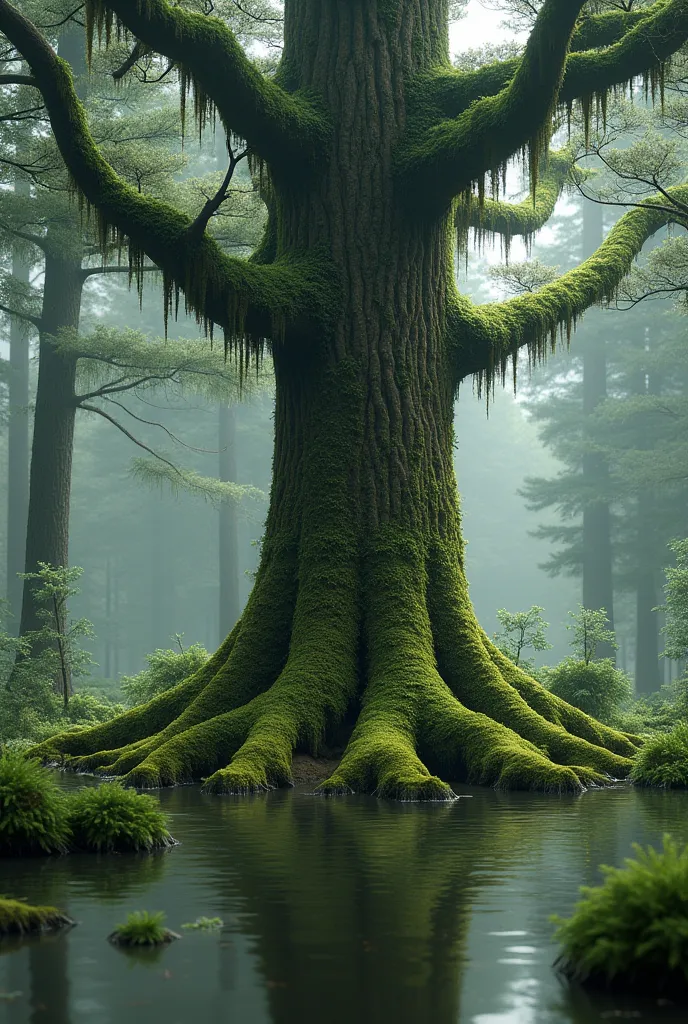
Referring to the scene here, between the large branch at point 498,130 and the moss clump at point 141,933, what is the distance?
31.4ft

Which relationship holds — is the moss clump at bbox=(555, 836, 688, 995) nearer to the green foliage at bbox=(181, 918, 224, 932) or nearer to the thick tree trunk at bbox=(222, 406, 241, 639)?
the green foliage at bbox=(181, 918, 224, 932)

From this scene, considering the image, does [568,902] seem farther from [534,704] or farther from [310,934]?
[534,704]

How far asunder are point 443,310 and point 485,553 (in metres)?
59.0

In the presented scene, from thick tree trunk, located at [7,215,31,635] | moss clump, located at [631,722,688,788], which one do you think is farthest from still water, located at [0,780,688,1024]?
thick tree trunk, located at [7,215,31,635]

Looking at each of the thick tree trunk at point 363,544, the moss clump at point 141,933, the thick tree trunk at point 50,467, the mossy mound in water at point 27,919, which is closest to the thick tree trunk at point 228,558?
the thick tree trunk at point 50,467

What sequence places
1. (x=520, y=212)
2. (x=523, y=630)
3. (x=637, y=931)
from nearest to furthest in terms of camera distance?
(x=637, y=931) → (x=520, y=212) → (x=523, y=630)

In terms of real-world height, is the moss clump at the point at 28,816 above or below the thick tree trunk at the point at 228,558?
below

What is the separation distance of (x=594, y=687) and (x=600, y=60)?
8626 millimetres

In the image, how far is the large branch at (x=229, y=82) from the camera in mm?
12562

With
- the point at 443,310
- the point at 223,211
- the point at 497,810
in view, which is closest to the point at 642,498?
the point at 223,211

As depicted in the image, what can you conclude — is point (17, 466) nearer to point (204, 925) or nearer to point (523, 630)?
point (523, 630)

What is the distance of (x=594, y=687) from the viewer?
1812 centimetres

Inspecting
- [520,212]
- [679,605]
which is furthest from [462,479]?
[520,212]

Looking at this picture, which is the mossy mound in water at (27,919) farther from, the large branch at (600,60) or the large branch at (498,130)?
the large branch at (600,60)
